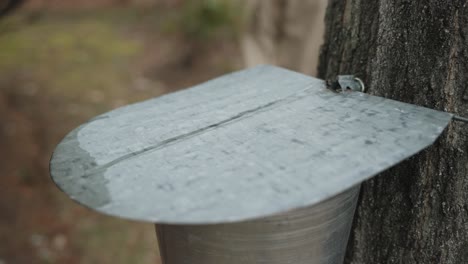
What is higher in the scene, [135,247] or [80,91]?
[80,91]

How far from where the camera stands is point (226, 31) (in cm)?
616

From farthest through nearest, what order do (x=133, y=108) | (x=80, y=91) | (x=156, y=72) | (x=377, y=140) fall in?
(x=156, y=72), (x=80, y=91), (x=133, y=108), (x=377, y=140)

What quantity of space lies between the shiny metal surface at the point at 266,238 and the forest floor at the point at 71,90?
242 cm

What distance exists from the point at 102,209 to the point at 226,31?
550 centimetres

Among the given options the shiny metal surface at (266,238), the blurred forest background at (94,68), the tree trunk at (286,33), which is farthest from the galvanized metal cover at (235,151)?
the tree trunk at (286,33)

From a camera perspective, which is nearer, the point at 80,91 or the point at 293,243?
the point at 293,243

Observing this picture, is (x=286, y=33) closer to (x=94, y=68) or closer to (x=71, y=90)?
(x=94, y=68)

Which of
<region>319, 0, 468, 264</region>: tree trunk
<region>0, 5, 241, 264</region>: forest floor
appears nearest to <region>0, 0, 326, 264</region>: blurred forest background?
<region>0, 5, 241, 264</region>: forest floor

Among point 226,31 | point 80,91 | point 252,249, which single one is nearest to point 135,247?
point 80,91

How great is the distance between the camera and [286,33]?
5.13m

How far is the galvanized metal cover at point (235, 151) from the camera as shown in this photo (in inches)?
32.4

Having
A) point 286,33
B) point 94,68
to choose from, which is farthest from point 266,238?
point 94,68

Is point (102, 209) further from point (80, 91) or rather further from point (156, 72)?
point (156, 72)

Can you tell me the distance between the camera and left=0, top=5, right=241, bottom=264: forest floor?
339 centimetres
